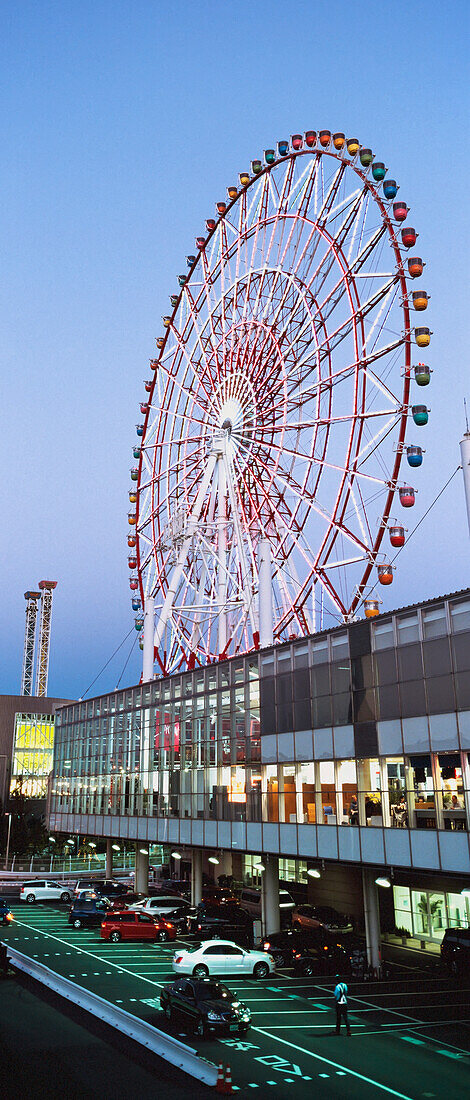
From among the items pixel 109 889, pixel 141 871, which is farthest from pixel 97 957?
pixel 141 871

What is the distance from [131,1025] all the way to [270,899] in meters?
15.7

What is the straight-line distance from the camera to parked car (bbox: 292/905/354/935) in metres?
36.2

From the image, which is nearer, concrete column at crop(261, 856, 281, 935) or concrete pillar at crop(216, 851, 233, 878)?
concrete column at crop(261, 856, 281, 935)

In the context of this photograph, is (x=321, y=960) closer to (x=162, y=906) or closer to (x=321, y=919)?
(x=321, y=919)

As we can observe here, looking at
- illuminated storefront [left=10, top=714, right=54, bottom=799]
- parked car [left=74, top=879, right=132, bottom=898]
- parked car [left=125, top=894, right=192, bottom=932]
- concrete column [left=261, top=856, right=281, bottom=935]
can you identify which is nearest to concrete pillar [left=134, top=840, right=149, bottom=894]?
parked car [left=74, top=879, right=132, bottom=898]

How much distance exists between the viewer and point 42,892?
49375 mm

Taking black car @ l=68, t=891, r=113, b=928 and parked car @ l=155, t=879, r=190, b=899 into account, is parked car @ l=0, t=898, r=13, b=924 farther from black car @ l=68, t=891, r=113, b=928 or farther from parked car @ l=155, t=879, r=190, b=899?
parked car @ l=155, t=879, r=190, b=899

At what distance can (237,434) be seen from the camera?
44.5 meters

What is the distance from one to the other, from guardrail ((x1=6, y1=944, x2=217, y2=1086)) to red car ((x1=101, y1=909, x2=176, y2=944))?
7.19 m

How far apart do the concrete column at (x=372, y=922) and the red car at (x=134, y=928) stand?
382 inches

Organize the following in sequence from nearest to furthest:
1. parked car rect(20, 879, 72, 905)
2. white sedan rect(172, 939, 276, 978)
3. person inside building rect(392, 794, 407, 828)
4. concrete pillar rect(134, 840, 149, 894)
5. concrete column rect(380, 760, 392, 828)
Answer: person inside building rect(392, 794, 407, 828) → white sedan rect(172, 939, 276, 978) → concrete column rect(380, 760, 392, 828) → concrete pillar rect(134, 840, 149, 894) → parked car rect(20, 879, 72, 905)

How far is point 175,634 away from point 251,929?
1794 cm

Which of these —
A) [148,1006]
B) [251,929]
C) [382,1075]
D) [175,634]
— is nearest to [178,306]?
[175,634]

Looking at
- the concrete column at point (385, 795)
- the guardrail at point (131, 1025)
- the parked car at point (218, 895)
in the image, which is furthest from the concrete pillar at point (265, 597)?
the guardrail at point (131, 1025)
